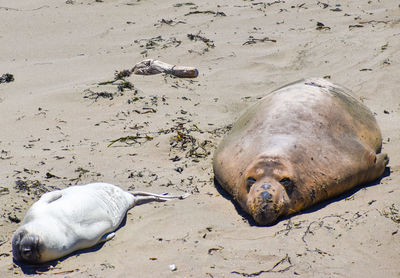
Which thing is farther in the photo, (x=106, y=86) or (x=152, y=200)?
(x=106, y=86)

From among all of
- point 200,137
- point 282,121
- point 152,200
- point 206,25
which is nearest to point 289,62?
point 206,25

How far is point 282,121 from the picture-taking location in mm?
5004

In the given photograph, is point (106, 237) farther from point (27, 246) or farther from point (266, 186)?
point (266, 186)

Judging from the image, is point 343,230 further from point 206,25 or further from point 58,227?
point 206,25

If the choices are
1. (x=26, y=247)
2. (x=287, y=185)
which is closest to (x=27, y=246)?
(x=26, y=247)

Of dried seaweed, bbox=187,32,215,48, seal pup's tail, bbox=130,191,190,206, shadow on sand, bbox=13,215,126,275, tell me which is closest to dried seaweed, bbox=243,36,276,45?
dried seaweed, bbox=187,32,215,48

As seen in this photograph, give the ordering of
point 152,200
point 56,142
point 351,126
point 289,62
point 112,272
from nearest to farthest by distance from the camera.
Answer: point 112,272 → point 152,200 → point 351,126 → point 56,142 → point 289,62

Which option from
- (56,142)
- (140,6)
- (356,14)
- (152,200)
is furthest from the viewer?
(140,6)

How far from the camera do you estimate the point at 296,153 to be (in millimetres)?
4605

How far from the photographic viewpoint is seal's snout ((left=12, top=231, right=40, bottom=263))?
3.64m

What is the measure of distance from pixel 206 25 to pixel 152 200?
5744 mm

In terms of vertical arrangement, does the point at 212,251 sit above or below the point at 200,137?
above

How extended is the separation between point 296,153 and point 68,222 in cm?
181

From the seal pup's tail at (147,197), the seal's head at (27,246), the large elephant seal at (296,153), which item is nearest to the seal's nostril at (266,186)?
the large elephant seal at (296,153)
